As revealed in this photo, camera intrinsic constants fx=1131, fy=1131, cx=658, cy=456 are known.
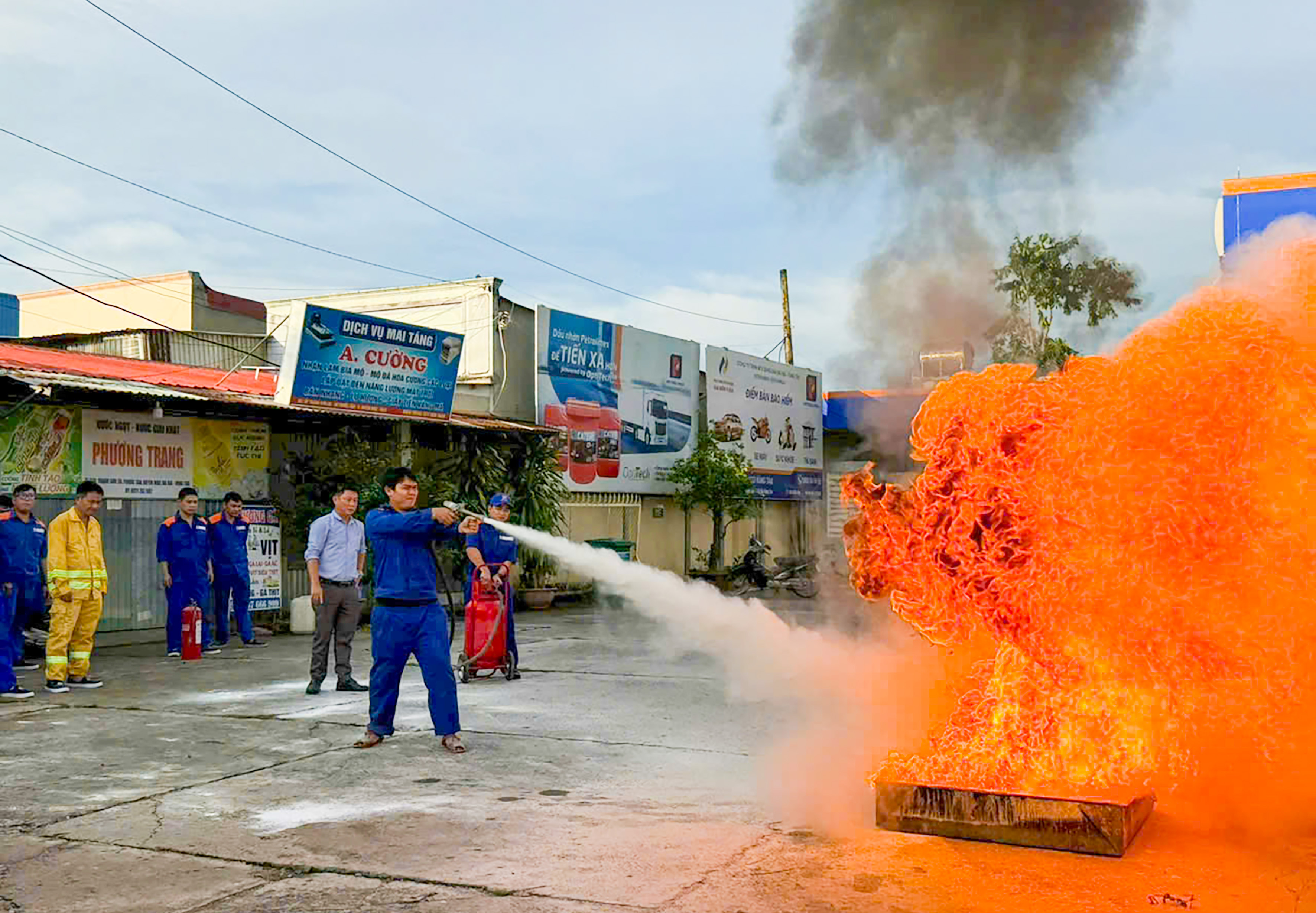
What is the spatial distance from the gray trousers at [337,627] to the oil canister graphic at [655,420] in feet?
42.5

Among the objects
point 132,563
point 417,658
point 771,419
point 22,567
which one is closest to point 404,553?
point 417,658

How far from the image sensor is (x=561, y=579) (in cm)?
2081

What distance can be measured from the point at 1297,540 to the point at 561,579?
16438 millimetres

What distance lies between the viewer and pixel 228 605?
13.9 m

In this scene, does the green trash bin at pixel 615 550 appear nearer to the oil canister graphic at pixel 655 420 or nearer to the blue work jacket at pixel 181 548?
→ the oil canister graphic at pixel 655 420

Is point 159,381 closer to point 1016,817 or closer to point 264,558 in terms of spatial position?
point 264,558

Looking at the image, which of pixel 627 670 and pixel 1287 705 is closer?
pixel 1287 705

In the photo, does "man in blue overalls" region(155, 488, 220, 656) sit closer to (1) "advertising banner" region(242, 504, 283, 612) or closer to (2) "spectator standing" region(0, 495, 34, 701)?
(1) "advertising banner" region(242, 504, 283, 612)

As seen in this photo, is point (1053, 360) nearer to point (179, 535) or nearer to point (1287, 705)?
point (179, 535)

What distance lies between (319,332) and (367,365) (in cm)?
109

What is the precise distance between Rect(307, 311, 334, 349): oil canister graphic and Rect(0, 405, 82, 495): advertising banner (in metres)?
2.99

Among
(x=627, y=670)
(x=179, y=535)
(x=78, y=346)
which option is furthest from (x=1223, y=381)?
(x=78, y=346)

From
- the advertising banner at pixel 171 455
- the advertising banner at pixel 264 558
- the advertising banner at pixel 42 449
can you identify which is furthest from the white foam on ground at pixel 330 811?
the advertising banner at pixel 264 558

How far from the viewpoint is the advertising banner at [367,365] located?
48.3 feet
